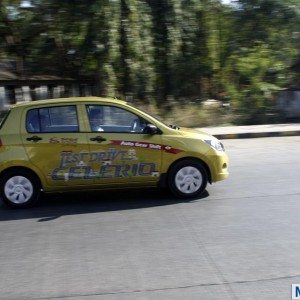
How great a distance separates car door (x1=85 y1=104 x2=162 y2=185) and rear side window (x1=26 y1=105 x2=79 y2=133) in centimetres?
23

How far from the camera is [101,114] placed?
734 cm

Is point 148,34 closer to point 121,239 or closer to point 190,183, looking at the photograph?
point 190,183

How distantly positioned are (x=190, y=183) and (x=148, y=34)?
9.54 meters

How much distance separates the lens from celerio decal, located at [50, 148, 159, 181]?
7.22 m

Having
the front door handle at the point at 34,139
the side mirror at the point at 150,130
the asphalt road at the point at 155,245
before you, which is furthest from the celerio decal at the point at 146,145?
the front door handle at the point at 34,139

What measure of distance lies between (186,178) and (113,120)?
1.37 meters

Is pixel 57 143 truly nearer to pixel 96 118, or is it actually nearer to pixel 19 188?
pixel 96 118

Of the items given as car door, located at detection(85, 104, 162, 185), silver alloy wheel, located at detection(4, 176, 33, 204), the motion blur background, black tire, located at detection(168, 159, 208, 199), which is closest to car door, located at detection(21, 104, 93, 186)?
car door, located at detection(85, 104, 162, 185)

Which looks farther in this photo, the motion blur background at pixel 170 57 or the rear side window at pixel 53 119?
the motion blur background at pixel 170 57

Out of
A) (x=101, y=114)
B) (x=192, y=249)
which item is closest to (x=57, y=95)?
(x=101, y=114)

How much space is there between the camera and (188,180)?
7473 millimetres

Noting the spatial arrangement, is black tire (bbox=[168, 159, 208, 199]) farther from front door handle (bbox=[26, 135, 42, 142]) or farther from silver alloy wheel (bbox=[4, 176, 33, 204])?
silver alloy wheel (bbox=[4, 176, 33, 204])

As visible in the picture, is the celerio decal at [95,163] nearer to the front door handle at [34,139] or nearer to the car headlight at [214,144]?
the front door handle at [34,139]

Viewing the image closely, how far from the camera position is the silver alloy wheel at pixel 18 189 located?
23.8ft
